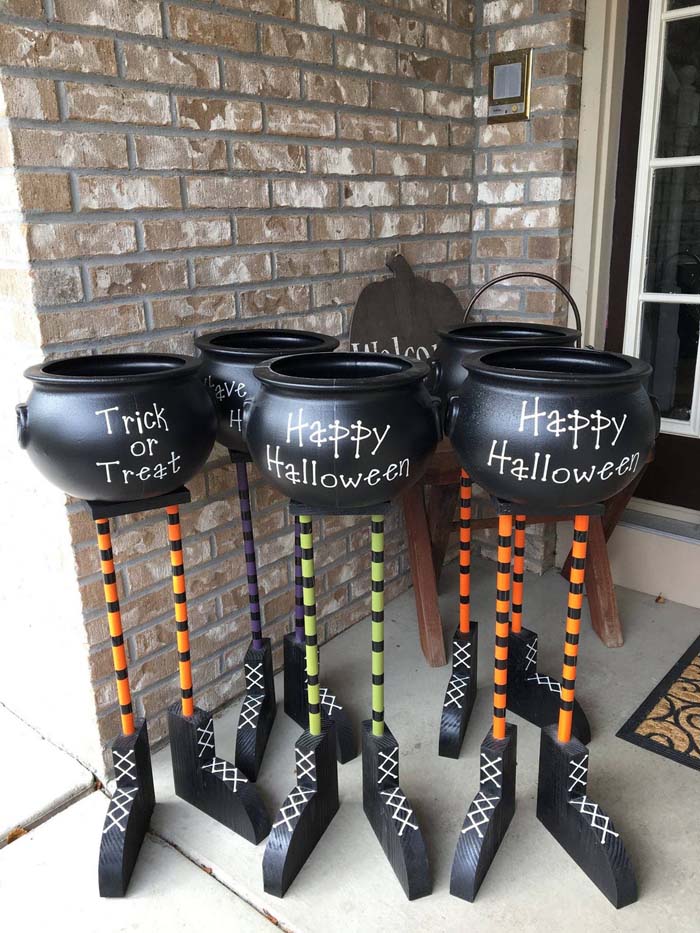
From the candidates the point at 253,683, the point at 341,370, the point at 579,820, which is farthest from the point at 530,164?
the point at 579,820

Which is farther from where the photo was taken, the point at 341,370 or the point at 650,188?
the point at 650,188

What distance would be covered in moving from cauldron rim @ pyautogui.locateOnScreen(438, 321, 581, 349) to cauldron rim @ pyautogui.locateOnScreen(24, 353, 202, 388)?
2.10 feet

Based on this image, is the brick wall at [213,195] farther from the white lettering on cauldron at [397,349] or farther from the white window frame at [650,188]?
the white window frame at [650,188]

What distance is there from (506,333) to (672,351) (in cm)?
82

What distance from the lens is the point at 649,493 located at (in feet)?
8.64

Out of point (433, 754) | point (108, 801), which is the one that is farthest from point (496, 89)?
point (108, 801)

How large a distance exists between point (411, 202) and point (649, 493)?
1264 mm

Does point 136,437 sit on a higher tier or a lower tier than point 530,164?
lower

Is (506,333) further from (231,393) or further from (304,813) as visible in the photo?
(304,813)

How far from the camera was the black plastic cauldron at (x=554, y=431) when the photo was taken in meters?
1.28

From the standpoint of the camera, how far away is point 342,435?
1.30 m

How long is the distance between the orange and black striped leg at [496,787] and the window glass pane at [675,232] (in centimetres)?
133

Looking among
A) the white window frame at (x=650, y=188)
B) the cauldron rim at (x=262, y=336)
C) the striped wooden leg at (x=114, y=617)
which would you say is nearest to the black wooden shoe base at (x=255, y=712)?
the striped wooden leg at (x=114, y=617)

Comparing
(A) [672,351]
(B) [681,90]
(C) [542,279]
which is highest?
(B) [681,90]
